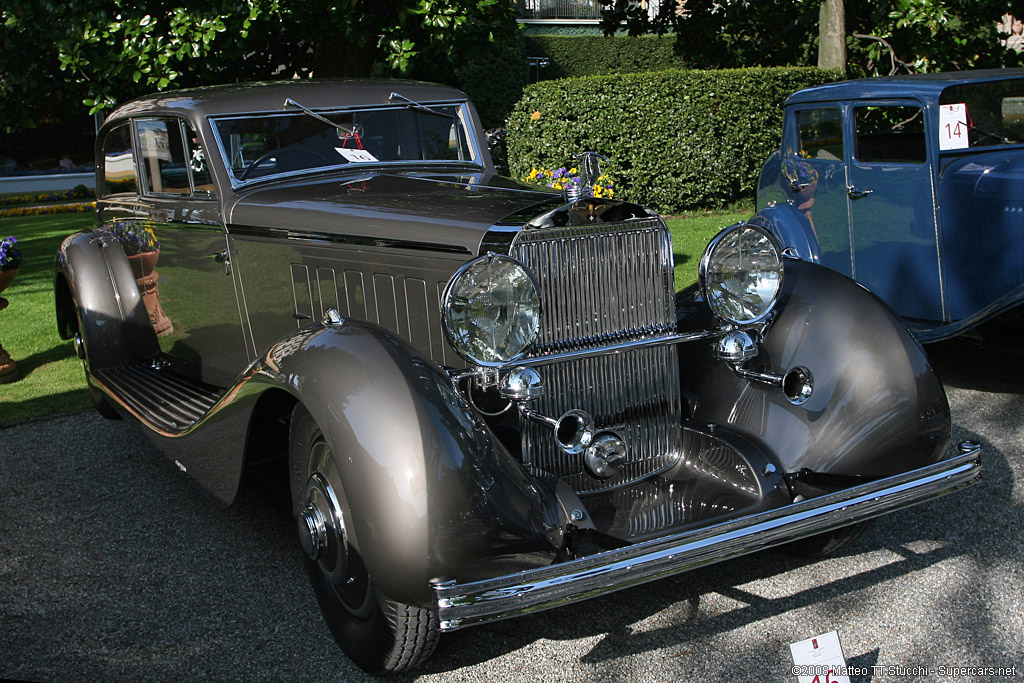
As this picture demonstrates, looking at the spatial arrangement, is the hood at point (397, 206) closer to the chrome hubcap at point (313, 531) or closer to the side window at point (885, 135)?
the chrome hubcap at point (313, 531)

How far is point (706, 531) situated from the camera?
226 cm

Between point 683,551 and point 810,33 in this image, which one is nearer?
point 683,551

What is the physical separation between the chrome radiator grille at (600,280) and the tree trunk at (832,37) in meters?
9.62

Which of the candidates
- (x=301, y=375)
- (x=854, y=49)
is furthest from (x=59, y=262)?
(x=854, y=49)

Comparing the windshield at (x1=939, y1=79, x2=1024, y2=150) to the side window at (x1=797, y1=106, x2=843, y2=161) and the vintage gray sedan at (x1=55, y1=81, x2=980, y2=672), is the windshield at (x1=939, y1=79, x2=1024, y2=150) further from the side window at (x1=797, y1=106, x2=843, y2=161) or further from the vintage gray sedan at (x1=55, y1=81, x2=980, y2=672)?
the vintage gray sedan at (x1=55, y1=81, x2=980, y2=672)

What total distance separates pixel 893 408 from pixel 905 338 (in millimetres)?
264

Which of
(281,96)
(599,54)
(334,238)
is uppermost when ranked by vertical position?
(599,54)

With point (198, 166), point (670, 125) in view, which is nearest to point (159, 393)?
point (198, 166)

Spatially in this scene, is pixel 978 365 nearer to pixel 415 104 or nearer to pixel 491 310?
pixel 415 104

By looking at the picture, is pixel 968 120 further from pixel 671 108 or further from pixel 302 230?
pixel 671 108

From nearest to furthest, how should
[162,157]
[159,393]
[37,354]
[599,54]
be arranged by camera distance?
[159,393], [162,157], [37,354], [599,54]

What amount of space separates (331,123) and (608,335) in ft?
5.83

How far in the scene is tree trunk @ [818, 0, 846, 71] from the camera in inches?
434

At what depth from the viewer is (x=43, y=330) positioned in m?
7.16
